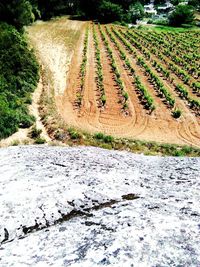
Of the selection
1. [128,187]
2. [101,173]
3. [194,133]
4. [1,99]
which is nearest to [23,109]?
[1,99]

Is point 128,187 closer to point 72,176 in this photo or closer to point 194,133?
point 72,176

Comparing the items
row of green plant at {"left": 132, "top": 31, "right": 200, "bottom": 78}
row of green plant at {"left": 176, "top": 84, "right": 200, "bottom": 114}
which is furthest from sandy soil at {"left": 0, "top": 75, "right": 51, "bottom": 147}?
row of green plant at {"left": 132, "top": 31, "right": 200, "bottom": 78}

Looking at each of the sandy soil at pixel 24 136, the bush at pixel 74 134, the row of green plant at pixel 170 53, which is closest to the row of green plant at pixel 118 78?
the bush at pixel 74 134

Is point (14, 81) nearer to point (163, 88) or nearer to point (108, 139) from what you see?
point (108, 139)

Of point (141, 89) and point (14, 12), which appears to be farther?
point (14, 12)

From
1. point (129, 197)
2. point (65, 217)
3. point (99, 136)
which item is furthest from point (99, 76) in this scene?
point (65, 217)

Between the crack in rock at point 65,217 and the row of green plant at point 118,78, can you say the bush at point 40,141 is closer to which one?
the row of green plant at point 118,78
